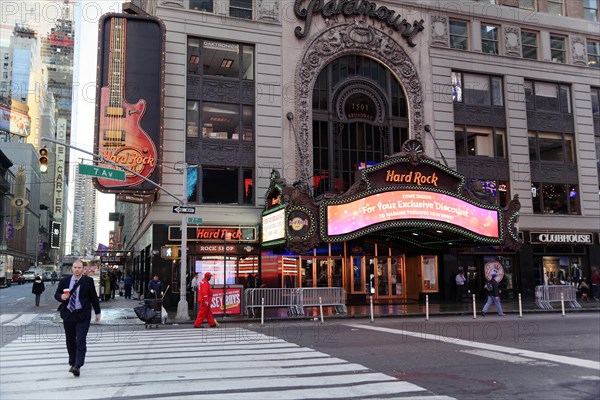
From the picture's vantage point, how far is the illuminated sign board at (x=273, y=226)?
25234 mm

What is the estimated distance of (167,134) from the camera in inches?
1139

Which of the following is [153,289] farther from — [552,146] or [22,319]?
[552,146]

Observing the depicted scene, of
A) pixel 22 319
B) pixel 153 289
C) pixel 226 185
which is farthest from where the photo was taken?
pixel 226 185

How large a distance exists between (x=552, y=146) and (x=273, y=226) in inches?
856

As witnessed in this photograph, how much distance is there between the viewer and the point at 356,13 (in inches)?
1298

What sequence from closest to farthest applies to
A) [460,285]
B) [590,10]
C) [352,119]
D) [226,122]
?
[226,122] → [460,285] → [352,119] → [590,10]

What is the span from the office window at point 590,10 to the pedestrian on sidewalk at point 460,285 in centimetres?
2206

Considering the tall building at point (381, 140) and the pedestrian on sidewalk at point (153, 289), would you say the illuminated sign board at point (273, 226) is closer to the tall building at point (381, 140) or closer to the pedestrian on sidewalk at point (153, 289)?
the tall building at point (381, 140)

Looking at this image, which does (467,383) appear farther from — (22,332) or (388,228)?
(388,228)

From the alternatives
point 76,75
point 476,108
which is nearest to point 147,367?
point 476,108

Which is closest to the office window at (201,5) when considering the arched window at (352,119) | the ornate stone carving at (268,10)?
the ornate stone carving at (268,10)

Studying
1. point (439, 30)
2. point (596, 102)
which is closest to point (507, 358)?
point (439, 30)

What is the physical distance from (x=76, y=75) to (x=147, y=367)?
182 metres

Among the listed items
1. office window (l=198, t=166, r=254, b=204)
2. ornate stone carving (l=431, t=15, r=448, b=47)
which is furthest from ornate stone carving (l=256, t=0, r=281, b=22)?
ornate stone carving (l=431, t=15, r=448, b=47)
